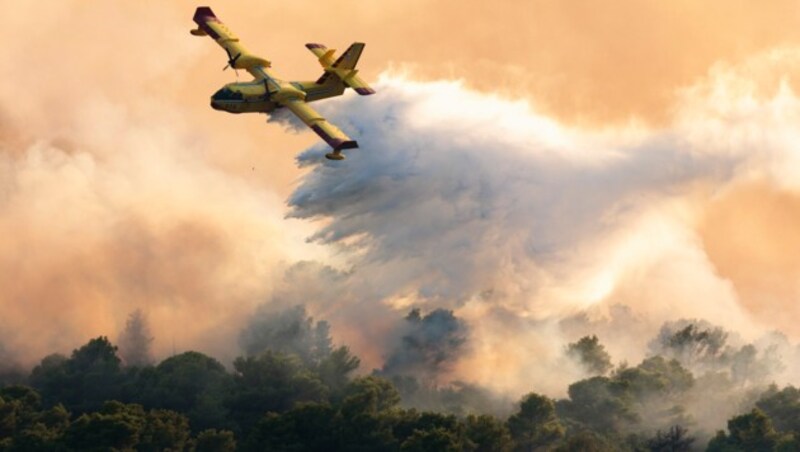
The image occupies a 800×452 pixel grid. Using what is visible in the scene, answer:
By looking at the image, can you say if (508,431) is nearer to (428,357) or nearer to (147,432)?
(147,432)

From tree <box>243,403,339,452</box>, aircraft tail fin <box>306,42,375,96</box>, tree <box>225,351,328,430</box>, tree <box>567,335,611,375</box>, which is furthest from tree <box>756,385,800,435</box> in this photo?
aircraft tail fin <box>306,42,375,96</box>

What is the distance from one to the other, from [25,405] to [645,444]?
49957 mm

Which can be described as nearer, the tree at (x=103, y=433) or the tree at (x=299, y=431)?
the tree at (x=103, y=433)

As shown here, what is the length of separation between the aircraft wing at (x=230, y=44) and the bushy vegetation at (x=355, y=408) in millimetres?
25850

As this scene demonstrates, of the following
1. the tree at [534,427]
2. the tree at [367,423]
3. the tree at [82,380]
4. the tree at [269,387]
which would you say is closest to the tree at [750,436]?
the tree at [534,427]

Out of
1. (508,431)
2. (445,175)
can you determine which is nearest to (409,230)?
(445,175)

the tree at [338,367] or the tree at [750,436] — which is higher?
the tree at [338,367]

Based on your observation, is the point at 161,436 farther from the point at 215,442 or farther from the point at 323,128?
the point at 323,128

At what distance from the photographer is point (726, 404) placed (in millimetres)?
179875

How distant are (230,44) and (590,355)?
64.1 metres

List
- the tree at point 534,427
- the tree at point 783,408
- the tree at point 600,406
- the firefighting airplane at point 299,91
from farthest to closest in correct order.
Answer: the tree at point 600,406 → the tree at point 783,408 → the tree at point 534,427 → the firefighting airplane at point 299,91

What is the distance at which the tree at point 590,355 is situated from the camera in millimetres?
195375

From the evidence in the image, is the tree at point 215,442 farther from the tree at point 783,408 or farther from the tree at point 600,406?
the tree at point 783,408

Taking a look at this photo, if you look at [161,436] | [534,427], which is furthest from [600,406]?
[161,436]
